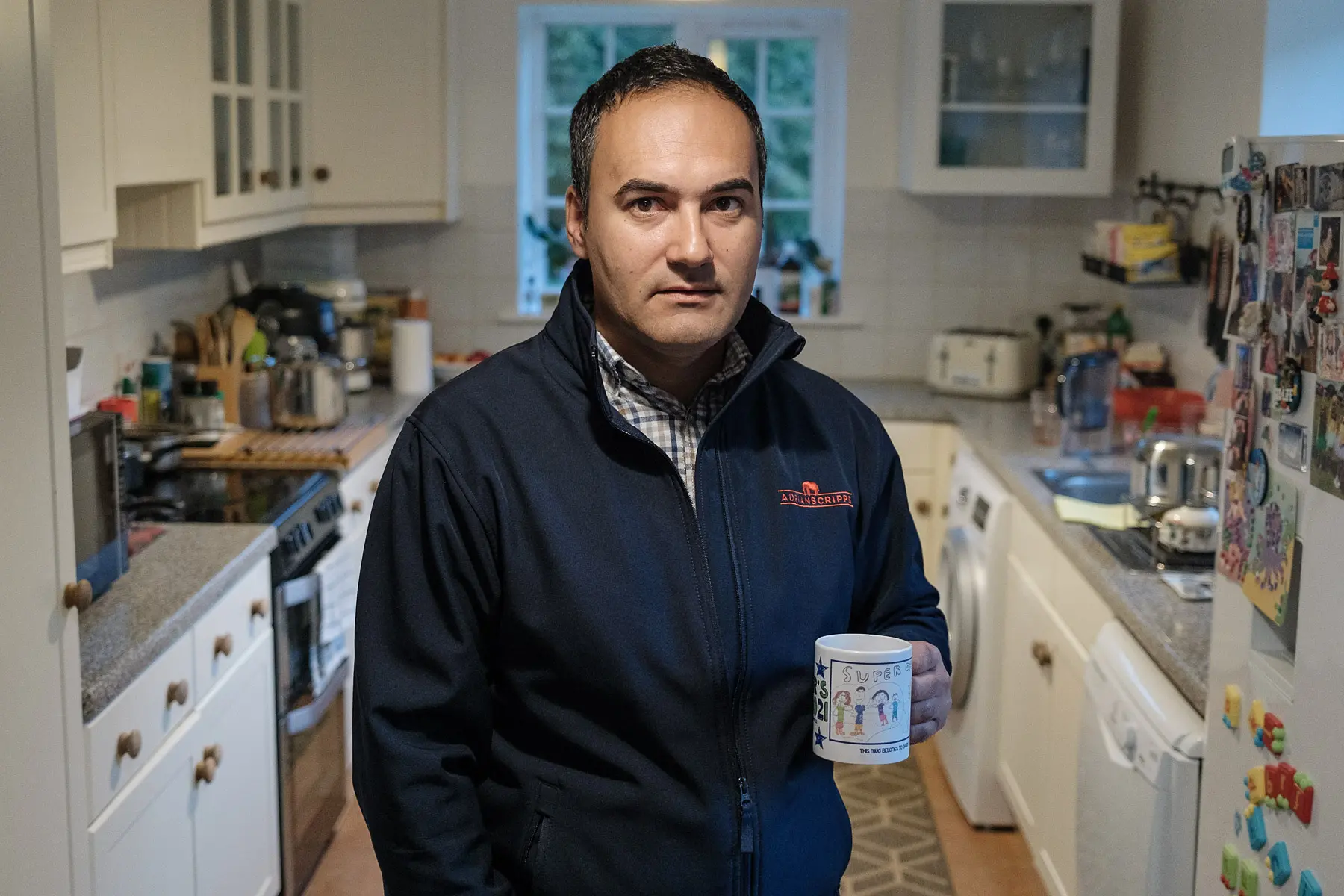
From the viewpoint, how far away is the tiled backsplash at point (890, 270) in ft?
16.5

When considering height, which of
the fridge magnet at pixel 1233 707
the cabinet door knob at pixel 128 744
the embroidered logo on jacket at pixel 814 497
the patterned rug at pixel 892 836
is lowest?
the patterned rug at pixel 892 836

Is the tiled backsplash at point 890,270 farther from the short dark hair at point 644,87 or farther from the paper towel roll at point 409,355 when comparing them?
the short dark hair at point 644,87

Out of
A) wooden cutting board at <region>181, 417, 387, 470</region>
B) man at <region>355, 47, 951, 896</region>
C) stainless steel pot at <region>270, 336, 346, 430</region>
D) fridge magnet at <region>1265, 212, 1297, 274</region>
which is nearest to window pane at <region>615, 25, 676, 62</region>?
stainless steel pot at <region>270, 336, 346, 430</region>

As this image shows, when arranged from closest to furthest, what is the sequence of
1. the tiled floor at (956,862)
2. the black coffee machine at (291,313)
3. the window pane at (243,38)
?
1. the tiled floor at (956,862)
2. the window pane at (243,38)
3. the black coffee machine at (291,313)

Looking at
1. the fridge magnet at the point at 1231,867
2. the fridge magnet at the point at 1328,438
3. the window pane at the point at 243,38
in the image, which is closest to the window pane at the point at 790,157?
the window pane at the point at 243,38

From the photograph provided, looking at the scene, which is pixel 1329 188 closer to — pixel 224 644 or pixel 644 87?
pixel 644 87

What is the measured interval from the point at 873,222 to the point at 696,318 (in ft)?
12.1

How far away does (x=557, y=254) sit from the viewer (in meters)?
5.17

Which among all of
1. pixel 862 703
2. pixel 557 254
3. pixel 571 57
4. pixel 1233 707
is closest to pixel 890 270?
pixel 557 254

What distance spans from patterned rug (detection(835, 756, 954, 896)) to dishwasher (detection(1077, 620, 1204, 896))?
73 centimetres

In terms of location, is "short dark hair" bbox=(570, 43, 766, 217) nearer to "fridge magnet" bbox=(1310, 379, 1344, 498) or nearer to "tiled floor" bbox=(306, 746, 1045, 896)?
"fridge magnet" bbox=(1310, 379, 1344, 498)

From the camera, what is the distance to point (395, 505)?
1.43 metres

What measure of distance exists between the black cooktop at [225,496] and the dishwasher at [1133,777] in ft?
5.11

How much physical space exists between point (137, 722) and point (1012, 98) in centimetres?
336
